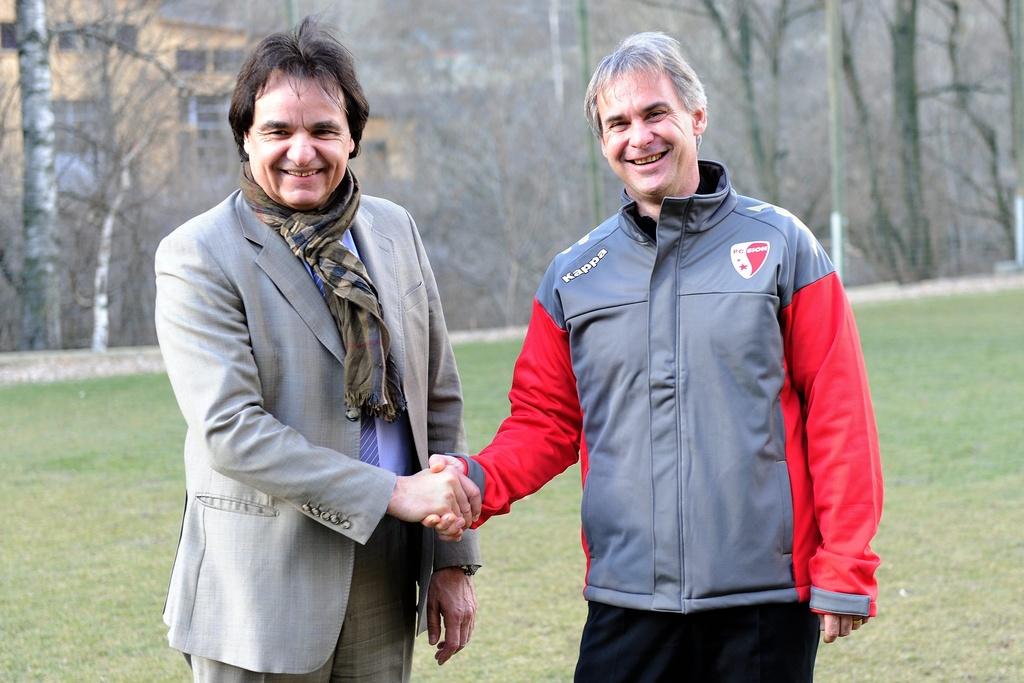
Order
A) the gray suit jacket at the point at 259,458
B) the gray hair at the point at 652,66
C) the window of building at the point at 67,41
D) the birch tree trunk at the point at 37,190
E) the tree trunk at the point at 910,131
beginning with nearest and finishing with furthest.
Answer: the gray suit jacket at the point at 259,458
the gray hair at the point at 652,66
the birch tree trunk at the point at 37,190
the window of building at the point at 67,41
the tree trunk at the point at 910,131

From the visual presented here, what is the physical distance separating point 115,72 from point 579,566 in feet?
44.9

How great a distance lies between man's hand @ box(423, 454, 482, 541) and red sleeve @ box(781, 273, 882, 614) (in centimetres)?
67

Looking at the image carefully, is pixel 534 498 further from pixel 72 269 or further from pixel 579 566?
pixel 72 269

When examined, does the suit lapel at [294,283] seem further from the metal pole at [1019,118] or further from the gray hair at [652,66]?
the metal pole at [1019,118]

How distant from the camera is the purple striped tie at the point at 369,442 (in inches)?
98.5

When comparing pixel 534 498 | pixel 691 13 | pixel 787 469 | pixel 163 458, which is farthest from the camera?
pixel 691 13

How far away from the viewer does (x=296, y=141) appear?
2.42 metres

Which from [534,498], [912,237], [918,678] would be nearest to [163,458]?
[534,498]

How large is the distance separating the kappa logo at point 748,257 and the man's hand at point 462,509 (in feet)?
2.24

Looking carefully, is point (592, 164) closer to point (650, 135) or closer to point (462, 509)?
point (650, 135)

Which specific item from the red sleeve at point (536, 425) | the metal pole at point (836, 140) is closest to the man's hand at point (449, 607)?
Result: the red sleeve at point (536, 425)

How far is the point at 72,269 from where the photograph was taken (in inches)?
646

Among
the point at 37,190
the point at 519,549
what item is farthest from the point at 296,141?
the point at 37,190

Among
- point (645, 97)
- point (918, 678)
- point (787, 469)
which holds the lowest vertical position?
point (918, 678)
